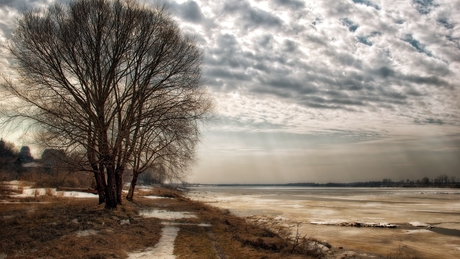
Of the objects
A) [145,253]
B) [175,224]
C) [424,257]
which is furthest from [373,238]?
[145,253]

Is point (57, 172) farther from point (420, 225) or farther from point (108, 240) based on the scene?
point (420, 225)

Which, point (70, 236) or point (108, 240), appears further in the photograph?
point (108, 240)

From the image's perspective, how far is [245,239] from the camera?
12969mm

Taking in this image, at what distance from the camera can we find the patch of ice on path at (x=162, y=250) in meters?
9.64

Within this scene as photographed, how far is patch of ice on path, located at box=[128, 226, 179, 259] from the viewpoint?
9641 millimetres

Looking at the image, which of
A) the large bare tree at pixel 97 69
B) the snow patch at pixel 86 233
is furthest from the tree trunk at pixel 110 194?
the snow patch at pixel 86 233

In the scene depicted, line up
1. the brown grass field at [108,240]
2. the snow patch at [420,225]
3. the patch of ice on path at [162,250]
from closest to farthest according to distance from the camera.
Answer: the brown grass field at [108,240] → the patch of ice on path at [162,250] → the snow patch at [420,225]

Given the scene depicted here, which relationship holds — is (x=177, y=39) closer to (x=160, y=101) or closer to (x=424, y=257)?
(x=160, y=101)

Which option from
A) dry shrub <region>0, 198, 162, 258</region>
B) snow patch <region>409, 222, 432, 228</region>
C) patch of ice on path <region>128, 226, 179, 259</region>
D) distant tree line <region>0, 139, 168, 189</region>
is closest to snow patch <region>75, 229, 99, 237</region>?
dry shrub <region>0, 198, 162, 258</region>

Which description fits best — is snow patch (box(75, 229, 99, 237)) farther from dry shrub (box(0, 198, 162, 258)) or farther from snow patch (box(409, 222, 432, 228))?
snow patch (box(409, 222, 432, 228))

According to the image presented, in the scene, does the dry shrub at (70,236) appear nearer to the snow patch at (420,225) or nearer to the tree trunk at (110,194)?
the tree trunk at (110,194)

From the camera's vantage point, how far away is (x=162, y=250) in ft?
34.8

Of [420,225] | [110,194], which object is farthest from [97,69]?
[420,225]

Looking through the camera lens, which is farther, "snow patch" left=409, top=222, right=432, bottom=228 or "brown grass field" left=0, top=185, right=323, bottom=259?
"snow patch" left=409, top=222, right=432, bottom=228
